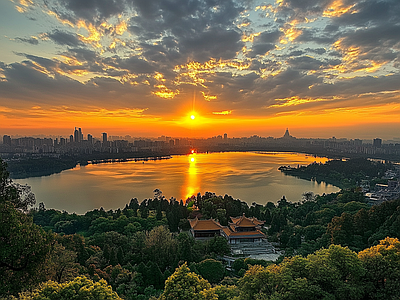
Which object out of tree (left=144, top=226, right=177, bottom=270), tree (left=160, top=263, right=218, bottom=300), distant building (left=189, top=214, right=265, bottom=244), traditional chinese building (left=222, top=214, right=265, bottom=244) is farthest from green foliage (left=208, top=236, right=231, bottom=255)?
tree (left=160, top=263, right=218, bottom=300)

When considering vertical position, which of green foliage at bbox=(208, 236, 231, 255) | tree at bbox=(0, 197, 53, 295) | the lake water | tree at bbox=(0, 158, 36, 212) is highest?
tree at bbox=(0, 158, 36, 212)

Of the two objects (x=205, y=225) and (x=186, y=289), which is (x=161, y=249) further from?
(x=186, y=289)

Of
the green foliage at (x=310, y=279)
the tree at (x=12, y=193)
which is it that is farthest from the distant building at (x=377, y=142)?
the tree at (x=12, y=193)

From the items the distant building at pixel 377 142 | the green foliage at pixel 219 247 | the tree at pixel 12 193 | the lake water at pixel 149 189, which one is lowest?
the lake water at pixel 149 189

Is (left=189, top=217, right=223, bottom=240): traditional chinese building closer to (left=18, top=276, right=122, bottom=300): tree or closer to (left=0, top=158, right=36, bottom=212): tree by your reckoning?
(left=0, top=158, right=36, bottom=212): tree

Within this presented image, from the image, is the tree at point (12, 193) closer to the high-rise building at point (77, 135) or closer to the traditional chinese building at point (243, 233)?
the traditional chinese building at point (243, 233)

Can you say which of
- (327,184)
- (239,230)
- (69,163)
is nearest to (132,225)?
(239,230)
